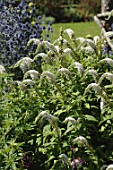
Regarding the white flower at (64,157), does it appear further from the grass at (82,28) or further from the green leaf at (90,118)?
the grass at (82,28)

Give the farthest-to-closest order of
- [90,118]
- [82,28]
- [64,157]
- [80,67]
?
[82,28] → [80,67] → [90,118] → [64,157]

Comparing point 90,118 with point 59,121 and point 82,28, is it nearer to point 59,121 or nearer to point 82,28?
point 59,121

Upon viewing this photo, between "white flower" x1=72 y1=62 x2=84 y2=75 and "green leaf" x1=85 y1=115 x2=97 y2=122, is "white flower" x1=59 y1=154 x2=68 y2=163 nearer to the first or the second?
"green leaf" x1=85 y1=115 x2=97 y2=122

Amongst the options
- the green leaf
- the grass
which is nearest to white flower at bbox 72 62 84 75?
the green leaf

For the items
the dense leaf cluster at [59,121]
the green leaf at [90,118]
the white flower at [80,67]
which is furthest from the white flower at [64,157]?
the white flower at [80,67]

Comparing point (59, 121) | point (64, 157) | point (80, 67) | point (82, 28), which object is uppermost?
point (80, 67)

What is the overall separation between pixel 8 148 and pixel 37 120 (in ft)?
0.99

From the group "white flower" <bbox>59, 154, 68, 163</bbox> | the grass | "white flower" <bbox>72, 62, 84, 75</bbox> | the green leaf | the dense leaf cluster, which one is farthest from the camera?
the grass

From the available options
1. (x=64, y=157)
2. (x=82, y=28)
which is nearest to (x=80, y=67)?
(x=64, y=157)

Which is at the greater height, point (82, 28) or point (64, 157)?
point (64, 157)

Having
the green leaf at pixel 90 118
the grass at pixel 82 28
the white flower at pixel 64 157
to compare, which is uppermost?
the green leaf at pixel 90 118

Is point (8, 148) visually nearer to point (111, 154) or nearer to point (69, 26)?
point (111, 154)

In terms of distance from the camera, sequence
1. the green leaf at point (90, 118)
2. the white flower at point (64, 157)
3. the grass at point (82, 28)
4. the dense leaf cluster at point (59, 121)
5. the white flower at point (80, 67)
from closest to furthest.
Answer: the white flower at point (64, 157)
the dense leaf cluster at point (59, 121)
the green leaf at point (90, 118)
the white flower at point (80, 67)
the grass at point (82, 28)

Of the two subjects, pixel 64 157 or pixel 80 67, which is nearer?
pixel 64 157
